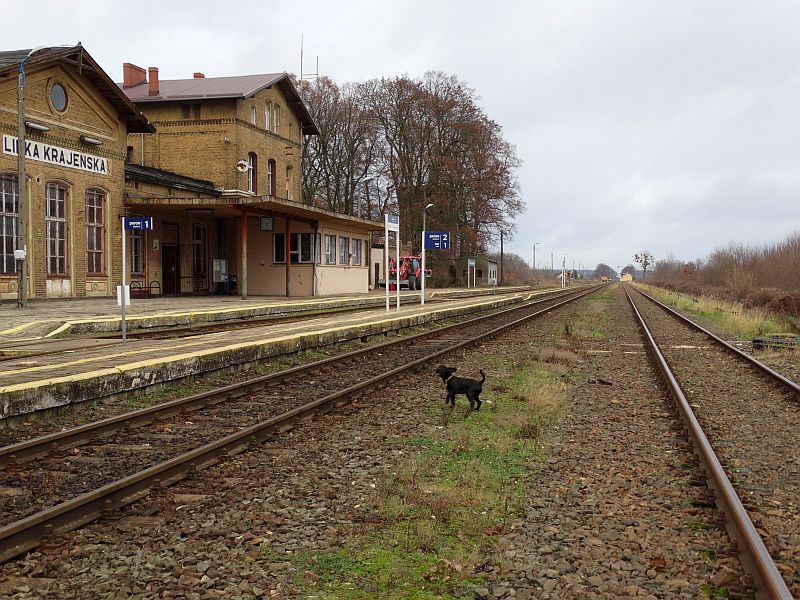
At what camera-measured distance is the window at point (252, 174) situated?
3422 centimetres

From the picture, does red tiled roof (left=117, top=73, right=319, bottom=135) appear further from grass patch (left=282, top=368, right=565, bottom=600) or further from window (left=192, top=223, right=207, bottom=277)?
grass patch (left=282, top=368, right=565, bottom=600)

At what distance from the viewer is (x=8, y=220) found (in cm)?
2052

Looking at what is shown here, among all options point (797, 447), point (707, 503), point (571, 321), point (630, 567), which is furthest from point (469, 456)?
point (571, 321)

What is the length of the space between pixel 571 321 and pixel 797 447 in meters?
16.3

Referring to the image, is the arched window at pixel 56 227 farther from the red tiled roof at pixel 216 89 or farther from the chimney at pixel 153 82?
the chimney at pixel 153 82

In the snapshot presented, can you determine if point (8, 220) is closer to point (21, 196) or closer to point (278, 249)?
point (21, 196)

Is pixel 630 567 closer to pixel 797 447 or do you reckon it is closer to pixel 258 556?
pixel 258 556

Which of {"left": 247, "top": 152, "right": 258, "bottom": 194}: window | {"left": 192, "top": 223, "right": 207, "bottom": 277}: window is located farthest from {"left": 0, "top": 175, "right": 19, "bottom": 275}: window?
{"left": 247, "top": 152, "right": 258, "bottom": 194}: window

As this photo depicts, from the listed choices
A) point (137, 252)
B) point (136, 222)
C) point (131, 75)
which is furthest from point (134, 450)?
point (131, 75)

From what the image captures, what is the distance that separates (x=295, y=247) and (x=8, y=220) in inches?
475

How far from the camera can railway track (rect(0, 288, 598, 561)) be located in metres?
4.27

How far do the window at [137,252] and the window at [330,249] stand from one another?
8.18 m

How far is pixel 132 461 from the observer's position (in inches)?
223

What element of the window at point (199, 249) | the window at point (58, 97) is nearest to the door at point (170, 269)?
the window at point (199, 249)
